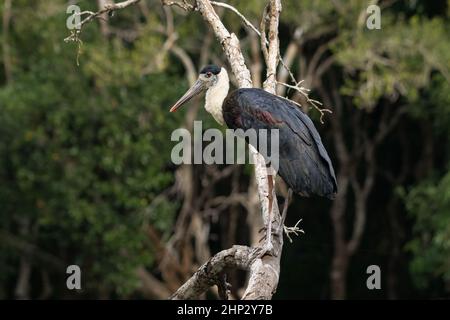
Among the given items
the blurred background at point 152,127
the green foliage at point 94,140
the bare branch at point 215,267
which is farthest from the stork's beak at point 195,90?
the green foliage at point 94,140

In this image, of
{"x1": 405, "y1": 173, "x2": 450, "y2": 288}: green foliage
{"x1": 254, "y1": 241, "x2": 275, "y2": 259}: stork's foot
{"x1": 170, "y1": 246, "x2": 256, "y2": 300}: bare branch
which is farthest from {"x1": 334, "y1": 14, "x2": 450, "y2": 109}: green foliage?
{"x1": 254, "y1": 241, "x2": 275, "y2": 259}: stork's foot

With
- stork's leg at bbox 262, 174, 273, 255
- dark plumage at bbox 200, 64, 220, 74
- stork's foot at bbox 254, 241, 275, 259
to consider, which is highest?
dark plumage at bbox 200, 64, 220, 74

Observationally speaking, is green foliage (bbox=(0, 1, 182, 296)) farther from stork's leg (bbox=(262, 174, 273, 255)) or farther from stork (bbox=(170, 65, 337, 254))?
stork's leg (bbox=(262, 174, 273, 255))

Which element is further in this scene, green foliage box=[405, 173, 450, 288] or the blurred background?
the blurred background

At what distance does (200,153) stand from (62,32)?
274cm

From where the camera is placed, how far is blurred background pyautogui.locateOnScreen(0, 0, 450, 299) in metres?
14.8

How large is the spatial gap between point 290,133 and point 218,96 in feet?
3.13

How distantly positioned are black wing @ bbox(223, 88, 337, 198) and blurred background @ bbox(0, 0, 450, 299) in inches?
291

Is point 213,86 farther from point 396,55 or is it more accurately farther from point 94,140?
point 396,55

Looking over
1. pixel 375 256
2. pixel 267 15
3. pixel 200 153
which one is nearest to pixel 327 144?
pixel 375 256

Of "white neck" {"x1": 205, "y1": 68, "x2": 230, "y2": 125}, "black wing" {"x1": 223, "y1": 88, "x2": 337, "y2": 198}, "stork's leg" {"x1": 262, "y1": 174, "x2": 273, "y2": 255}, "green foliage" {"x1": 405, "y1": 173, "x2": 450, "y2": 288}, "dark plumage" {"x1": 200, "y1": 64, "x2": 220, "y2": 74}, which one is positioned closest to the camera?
"stork's leg" {"x1": 262, "y1": 174, "x2": 273, "y2": 255}

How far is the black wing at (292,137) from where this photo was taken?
22.2 feet

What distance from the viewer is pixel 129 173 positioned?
49.2 feet

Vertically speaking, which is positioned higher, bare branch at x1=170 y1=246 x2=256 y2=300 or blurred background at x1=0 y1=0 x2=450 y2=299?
blurred background at x1=0 y1=0 x2=450 y2=299
